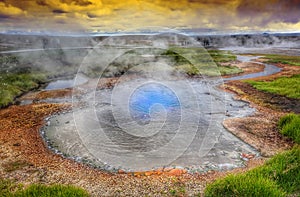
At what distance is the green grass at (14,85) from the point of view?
16081 millimetres

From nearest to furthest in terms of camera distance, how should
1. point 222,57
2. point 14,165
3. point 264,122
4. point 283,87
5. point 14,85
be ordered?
point 14,165 → point 264,122 → point 14,85 → point 283,87 → point 222,57

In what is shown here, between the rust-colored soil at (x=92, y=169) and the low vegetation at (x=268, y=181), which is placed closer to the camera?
the low vegetation at (x=268, y=181)

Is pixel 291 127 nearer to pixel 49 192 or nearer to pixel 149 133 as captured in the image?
pixel 149 133

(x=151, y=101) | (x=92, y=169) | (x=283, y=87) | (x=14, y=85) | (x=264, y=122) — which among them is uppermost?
(x=14, y=85)

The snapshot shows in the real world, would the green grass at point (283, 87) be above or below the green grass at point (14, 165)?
below

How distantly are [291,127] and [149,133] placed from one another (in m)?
5.69

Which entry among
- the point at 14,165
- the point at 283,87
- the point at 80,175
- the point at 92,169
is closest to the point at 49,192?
the point at 80,175

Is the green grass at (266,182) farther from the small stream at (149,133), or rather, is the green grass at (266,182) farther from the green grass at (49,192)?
the green grass at (49,192)

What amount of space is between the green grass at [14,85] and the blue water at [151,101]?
7.84 metres

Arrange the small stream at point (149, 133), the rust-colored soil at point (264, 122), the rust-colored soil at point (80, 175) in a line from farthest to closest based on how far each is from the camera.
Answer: the rust-colored soil at point (264, 122) → the small stream at point (149, 133) → the rust-colored soil at point (80, 175)

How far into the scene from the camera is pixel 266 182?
5.76 meters

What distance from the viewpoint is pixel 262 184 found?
5.64 metres

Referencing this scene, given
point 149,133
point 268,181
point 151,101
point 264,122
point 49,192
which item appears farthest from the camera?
point 151,101

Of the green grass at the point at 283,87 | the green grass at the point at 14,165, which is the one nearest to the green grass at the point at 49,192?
the green grass at the point at 14,165
